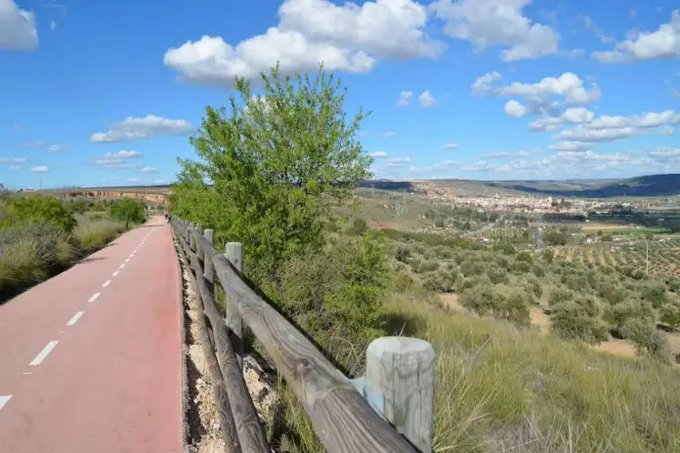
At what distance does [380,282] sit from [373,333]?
0.88 metres

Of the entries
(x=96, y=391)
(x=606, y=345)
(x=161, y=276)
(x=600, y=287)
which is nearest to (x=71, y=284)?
(x=161, y=276)

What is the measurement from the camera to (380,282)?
26.1ft

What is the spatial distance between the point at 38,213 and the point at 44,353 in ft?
64.9

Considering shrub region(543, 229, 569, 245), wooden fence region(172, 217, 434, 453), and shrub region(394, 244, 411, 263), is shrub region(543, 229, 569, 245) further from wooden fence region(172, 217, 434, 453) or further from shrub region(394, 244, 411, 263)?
wooden fence region(172, 217, 434, 453)

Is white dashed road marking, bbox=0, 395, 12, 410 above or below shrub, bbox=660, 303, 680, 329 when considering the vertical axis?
above

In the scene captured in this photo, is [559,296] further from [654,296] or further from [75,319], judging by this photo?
[75,319]

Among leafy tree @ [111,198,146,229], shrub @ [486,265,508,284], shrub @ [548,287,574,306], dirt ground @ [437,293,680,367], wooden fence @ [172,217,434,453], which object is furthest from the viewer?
leafy tree @ [111,198,146,229]

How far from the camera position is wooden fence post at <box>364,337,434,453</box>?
53.7 inches

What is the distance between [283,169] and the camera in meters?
9.39

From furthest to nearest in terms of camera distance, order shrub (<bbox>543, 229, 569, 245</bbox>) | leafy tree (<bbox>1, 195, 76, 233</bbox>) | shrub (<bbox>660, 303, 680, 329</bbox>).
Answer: shrub (<bbox>543, 229, 569, 245</bbox>), leafy tree (<bbox>1, 195, 76, 233</bbox>), shrub (<bbox>660, 303, 680, 329</bbox>)

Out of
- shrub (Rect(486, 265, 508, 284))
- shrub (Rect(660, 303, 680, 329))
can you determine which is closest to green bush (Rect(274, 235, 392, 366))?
shrub (Rect(660, 303, 680, 329))

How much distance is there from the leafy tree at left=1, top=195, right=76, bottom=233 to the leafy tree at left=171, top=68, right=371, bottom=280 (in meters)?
16.0

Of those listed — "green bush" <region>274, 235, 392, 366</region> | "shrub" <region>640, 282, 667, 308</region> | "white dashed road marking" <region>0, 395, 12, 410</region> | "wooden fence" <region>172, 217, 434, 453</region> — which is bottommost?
"shrub" <region>640, 282, 667, 308</region>

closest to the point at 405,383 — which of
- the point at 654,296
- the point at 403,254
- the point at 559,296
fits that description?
the point at 559,296
